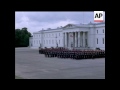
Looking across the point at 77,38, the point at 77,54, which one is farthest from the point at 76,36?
the point at 77,54

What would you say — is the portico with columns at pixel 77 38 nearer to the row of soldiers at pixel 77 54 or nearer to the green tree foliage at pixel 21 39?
the green tree foliage at pixel 21 39

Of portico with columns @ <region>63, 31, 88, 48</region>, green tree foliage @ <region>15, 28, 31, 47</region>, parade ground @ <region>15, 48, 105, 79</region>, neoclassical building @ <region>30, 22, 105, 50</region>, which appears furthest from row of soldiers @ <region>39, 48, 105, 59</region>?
green tree foliage @ <region>15, 28, 31, 47</region>

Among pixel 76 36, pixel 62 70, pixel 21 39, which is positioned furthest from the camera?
pixel 21 39

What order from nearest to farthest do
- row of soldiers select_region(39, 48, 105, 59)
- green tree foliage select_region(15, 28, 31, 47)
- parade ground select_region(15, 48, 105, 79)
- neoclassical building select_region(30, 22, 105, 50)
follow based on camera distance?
parade ground select_region(15, 48, 105, 79) < row of soldiers select_region(39, 48, 105, 59) < neoclassical building select_region(30, 22, 105, 50) < green tree foliage select_region(15, 28, 31, 47)

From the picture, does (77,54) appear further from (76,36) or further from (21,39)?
(21,39)

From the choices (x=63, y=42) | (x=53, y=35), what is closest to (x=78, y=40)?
(x=63, y=42)

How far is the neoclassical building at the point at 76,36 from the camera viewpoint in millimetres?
50469

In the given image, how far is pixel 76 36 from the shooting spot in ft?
186

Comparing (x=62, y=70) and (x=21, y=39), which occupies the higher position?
(x=21, y=39)

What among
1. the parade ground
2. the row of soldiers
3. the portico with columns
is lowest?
the parade ground

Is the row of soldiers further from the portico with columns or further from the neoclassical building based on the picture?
the portico with columns

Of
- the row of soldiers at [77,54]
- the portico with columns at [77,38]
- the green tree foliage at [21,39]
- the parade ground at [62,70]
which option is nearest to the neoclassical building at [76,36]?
the portico with columns at [77,38]

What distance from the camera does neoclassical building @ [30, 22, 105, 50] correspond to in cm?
5047
